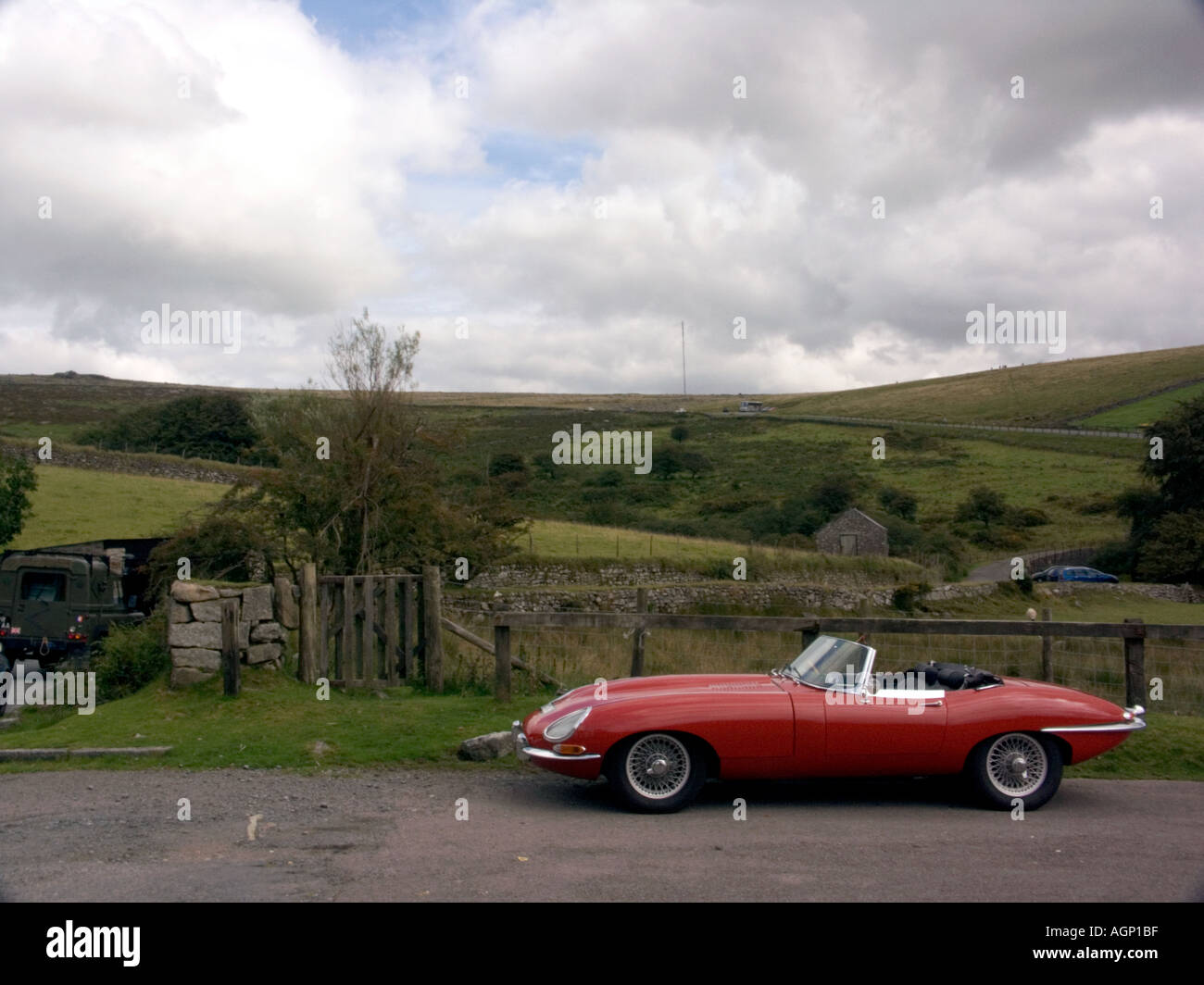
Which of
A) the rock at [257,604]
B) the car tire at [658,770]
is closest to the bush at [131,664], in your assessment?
the rock at [257,604]

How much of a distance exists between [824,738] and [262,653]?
20.4 feet

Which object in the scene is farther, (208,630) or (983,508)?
(983,508)

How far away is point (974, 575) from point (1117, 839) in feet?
138

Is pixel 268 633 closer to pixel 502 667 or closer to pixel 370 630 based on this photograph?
pixel 370 630

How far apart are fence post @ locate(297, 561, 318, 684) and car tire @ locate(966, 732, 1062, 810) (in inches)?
267

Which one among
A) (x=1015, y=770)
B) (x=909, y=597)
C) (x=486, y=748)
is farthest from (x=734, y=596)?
(x=1015, y=770)

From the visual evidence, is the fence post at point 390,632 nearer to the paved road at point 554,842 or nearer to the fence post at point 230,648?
the fence post at point 230,648

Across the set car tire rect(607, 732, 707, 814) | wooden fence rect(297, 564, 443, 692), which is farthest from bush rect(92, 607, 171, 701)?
car tire rect(607, 732, 707, 814)

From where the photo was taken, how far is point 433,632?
37.5 feet

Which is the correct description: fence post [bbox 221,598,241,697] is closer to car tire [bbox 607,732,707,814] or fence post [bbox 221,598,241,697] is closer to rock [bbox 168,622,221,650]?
rock [bbox 168,622,221,650]

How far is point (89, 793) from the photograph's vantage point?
7.66 metres

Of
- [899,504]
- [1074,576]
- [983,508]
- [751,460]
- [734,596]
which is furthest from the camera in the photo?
[751,460]

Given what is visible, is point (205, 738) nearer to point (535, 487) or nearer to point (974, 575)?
point (974, 575)

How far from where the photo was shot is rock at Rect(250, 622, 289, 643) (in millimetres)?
10844
